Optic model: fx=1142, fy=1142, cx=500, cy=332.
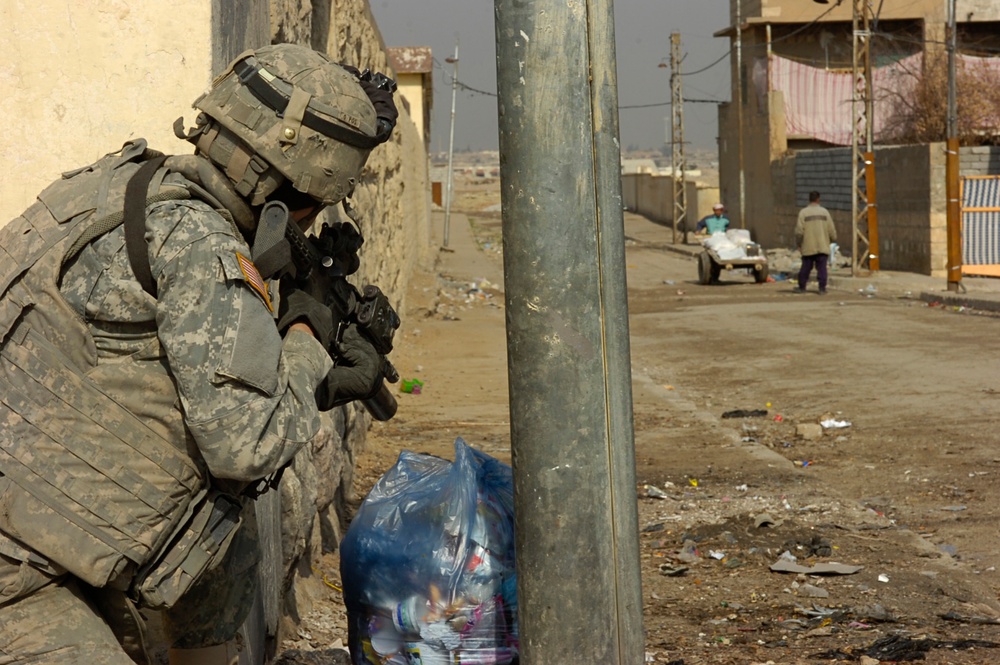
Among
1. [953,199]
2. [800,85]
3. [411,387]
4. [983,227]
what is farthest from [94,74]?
[800,85]

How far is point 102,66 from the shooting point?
122 inches

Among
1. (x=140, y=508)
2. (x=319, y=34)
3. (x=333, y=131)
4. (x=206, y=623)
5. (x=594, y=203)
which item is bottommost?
(x=206, y=623)

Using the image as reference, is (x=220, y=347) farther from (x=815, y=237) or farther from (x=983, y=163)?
(x=983, y=163)

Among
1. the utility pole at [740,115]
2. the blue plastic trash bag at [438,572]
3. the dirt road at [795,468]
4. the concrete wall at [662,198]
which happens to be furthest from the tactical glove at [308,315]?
the concrete wall at [662,198]

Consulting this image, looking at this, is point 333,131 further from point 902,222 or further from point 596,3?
point 902,222

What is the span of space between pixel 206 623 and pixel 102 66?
1570mm

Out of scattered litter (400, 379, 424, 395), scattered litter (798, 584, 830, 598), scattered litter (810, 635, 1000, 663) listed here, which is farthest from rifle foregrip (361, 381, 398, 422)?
scattered litter (400, 379, 424, 395)

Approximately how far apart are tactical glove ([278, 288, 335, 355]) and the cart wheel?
1745 centimetres

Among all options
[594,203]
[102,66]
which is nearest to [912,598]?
[594,203]

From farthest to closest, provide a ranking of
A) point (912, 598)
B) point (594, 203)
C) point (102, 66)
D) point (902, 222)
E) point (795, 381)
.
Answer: point (902, 222) < point (795, 381) < point (912, 598) < point (102, 66) < point (594, 203)

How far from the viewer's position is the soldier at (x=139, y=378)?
196 centimetres

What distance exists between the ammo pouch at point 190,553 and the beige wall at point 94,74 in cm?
129

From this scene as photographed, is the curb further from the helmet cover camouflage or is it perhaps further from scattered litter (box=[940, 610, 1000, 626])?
the helmet cover camouflage

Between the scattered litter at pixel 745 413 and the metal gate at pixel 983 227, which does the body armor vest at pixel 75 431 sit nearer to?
the scattered litter at pixel 745 413
